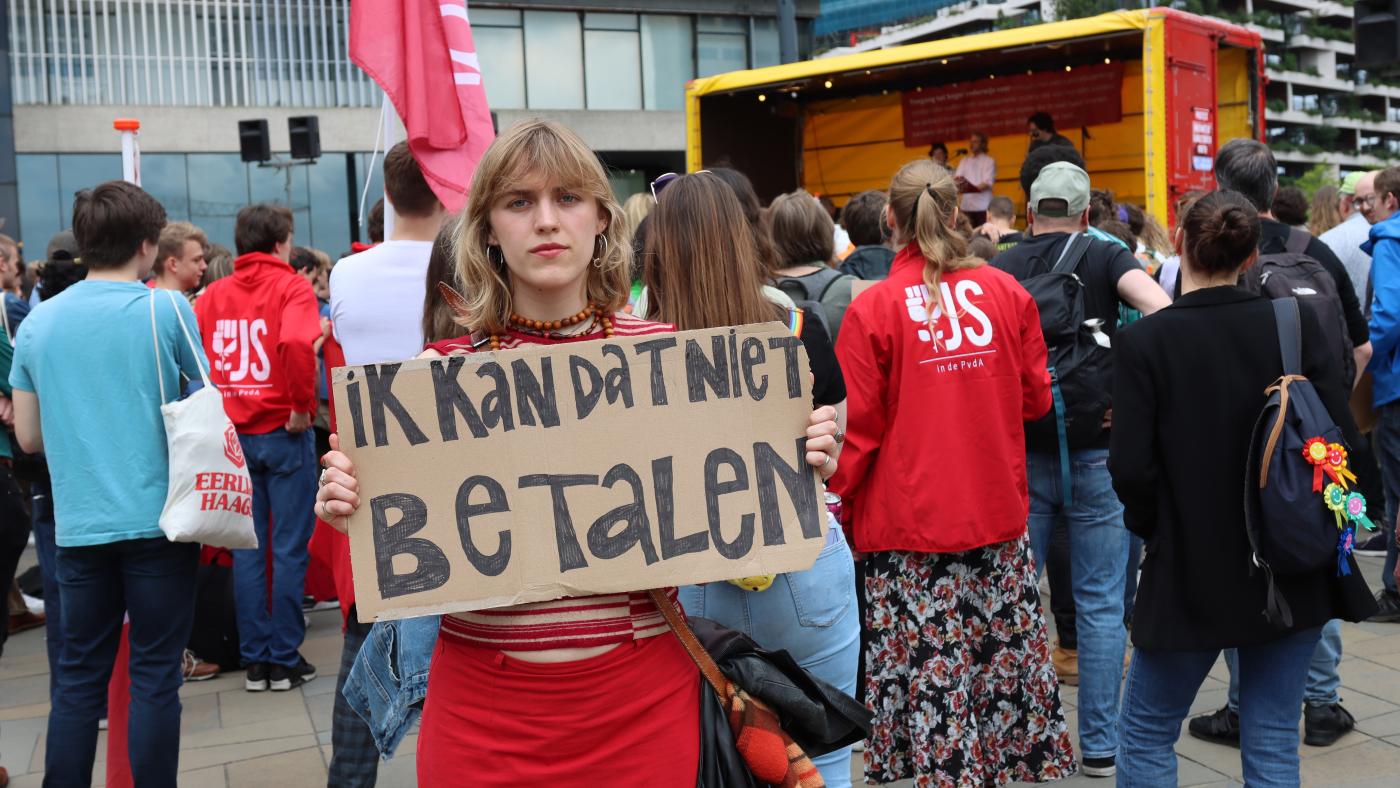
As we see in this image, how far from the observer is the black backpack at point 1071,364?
4.50 metres

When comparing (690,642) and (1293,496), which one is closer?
(690,642)

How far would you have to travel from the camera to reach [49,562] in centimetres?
543

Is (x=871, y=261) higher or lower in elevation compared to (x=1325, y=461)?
higher

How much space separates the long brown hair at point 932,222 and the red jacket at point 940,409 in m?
0.04

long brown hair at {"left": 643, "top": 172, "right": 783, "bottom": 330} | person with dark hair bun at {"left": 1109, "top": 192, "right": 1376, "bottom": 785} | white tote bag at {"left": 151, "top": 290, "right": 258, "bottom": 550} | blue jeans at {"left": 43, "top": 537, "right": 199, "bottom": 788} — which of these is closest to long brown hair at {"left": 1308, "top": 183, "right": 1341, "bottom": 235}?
person with dark hair bun at {"left": 1109, "top": 192, "right": 1376, "bottom": 785}

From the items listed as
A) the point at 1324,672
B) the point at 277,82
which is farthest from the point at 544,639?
the point at 277,82

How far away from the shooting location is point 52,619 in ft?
16.9

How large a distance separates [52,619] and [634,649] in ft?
12.5

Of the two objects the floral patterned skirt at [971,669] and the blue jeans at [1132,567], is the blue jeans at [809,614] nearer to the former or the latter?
the floral patterned skirt at [971,669]

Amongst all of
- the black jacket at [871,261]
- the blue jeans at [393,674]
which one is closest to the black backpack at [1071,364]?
the black jacket at [871,261]

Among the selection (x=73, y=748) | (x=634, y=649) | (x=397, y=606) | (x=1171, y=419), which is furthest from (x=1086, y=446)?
(x=73, y=748)

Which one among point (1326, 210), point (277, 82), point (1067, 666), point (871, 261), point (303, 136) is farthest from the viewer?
point (277, 82)

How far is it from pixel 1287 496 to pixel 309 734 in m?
4.00

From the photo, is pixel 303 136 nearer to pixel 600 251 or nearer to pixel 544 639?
pixel 600 251
